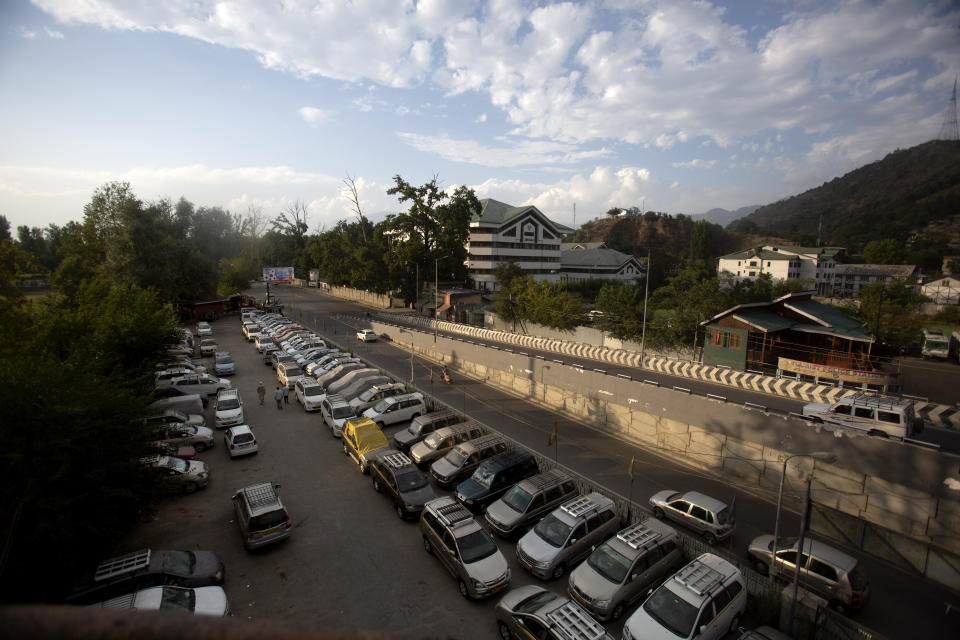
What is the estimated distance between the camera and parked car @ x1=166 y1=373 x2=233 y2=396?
2422cm

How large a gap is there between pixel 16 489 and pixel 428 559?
28.5 feet

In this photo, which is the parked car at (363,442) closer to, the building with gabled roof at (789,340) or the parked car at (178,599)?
the parked car at (178,599)

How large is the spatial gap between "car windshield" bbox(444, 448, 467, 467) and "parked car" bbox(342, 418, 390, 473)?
2.34m

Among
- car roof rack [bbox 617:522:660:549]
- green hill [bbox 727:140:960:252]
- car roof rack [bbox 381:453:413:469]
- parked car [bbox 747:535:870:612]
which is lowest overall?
parked car [bbox 747:535:870:612]

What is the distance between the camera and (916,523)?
12523 mm

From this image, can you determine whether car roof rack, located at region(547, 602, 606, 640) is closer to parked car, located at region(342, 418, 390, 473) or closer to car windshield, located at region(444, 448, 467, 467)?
car windshield, located at region(444, 448, 467, 467)

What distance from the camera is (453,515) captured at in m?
12.0

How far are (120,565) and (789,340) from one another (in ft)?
115

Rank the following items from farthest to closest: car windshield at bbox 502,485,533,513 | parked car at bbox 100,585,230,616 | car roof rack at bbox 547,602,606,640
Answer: car windshield at bbox 502,485,533,513 → parked car at bbox 100,585,230,616 → car roof rack at bbox 547,602,606,640

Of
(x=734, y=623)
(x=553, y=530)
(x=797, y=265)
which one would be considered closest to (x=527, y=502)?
(x=553, y=530)

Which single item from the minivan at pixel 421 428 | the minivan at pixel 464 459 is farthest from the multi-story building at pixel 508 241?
the minivan at pixel 464 459

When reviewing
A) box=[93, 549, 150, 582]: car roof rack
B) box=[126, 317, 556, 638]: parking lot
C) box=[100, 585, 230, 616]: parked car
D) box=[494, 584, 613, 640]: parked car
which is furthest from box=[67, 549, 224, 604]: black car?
box=[494, 584, 613, 640]: parked car

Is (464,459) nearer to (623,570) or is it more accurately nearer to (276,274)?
(623,570)

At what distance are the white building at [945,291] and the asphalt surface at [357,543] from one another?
222 ft
